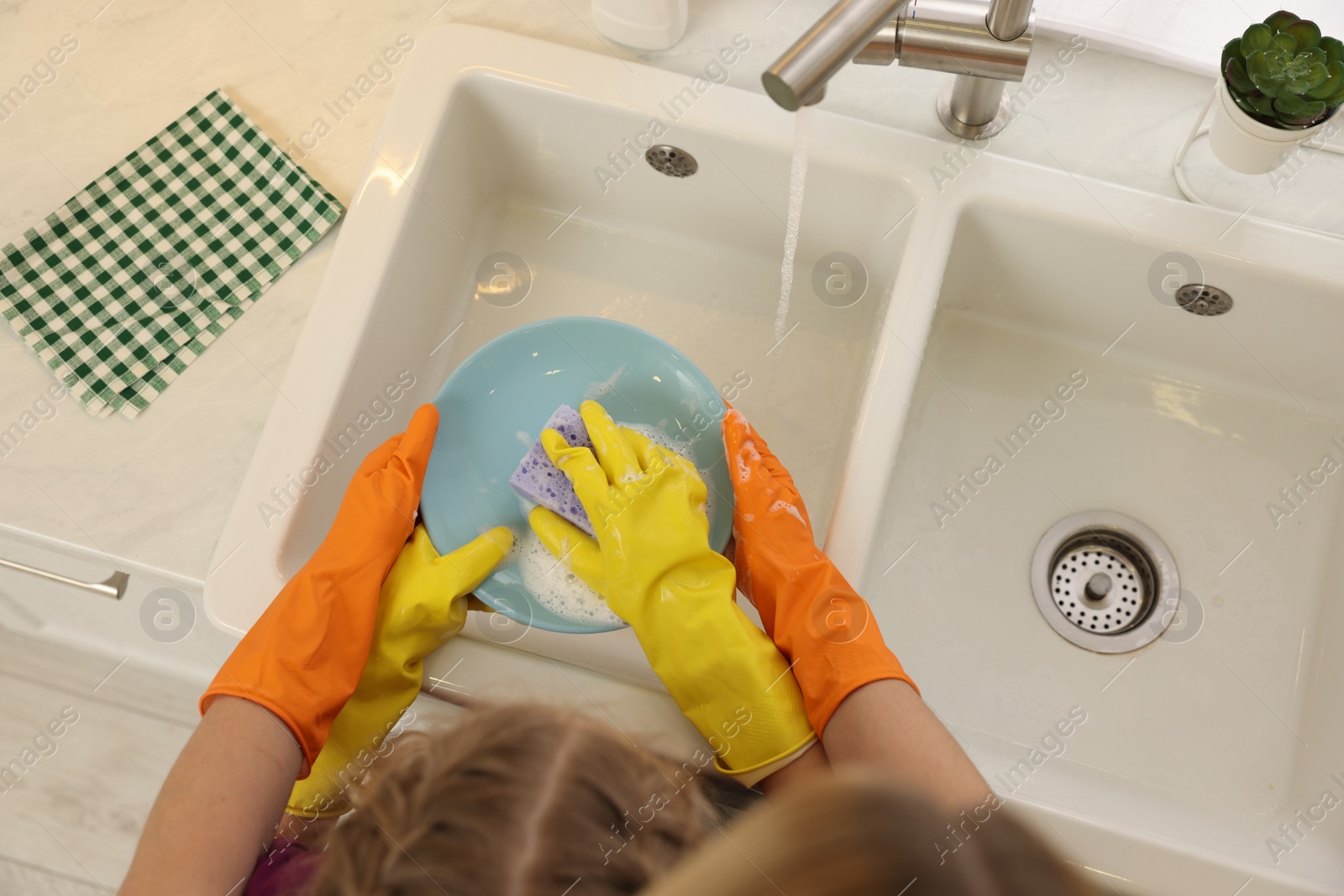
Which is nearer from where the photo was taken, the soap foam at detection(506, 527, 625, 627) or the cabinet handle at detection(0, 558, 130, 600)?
the soap foam at detection(506, 527, 625, 627)

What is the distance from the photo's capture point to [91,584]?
921 millimetres

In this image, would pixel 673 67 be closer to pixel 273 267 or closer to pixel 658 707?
pixel 273 267

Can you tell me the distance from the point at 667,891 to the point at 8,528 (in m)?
0.73

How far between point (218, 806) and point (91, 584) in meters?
0.40

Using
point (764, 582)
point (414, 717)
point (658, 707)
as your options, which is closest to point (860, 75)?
point (764, 582)

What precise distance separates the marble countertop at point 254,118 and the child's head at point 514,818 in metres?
0.35

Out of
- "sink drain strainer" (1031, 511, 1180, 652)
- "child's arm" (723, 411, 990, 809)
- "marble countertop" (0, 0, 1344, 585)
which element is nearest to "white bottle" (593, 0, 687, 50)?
"marble countertop" (0, 0, 1344, 585)

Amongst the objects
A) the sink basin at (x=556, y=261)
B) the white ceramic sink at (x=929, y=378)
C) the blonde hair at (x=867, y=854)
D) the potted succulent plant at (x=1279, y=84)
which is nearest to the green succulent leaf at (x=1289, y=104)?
the potted succulent plant at (x=1279, y=84)

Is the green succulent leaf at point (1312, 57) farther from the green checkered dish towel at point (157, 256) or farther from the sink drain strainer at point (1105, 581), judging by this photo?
the green checkered dish towel at point (157, 256)

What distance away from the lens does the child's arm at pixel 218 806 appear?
2.09 ft

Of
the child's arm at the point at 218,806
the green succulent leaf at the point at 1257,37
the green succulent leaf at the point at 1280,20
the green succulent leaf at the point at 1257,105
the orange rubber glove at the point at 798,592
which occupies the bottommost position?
the child's arm at the point at 218,806

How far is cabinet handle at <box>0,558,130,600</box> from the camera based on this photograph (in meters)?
0.91

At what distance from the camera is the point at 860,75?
896 mm

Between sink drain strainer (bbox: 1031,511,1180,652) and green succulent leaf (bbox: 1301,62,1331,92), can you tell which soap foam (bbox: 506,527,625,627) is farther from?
green succulent leaf (bbox: 1301,62,1331,92)
